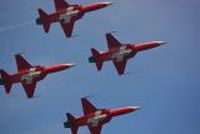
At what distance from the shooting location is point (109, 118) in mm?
111375

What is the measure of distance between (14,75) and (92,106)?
542 inches

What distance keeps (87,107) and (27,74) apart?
36.9ft

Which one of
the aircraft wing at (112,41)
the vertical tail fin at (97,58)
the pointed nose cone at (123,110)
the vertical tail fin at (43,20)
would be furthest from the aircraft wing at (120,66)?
the vertical tail fin at (43,20)

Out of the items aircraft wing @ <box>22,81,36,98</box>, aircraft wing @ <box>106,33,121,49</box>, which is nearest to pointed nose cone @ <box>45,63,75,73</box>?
aircraft wing @ <box>22,81,36,98</box>

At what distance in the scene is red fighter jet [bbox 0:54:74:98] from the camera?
109000 mm

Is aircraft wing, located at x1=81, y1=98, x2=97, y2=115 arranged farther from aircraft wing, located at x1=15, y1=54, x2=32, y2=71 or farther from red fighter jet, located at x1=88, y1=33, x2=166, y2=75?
aircraft wing, located at x1=15, y1=54, x2=32, y2=71

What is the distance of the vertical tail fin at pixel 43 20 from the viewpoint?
356 ft

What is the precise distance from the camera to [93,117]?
112 m

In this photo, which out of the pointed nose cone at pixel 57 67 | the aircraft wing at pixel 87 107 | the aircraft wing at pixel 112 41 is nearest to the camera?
the pointed nose cone at pixel 57 67

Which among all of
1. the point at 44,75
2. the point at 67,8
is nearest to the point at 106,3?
the point at 67,8

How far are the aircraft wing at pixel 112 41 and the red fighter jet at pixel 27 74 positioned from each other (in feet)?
30.0

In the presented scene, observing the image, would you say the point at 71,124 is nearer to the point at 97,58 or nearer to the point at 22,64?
the point at 97,58

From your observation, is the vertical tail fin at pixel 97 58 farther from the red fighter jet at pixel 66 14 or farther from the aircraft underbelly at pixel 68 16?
the aircraft underbelly at pixel 68 16

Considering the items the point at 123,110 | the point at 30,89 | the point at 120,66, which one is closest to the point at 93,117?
the point at 123,110
